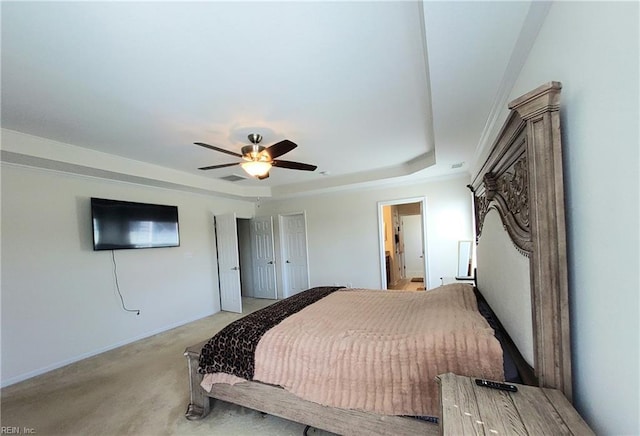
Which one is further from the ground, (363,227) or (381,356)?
(363,227)

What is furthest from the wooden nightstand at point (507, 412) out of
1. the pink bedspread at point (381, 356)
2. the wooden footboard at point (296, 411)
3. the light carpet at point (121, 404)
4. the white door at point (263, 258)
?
the white door at point (263, 258)

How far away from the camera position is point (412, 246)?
8094mm

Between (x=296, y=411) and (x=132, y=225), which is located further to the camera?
(x=132, y=225)

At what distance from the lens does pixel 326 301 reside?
2.83m

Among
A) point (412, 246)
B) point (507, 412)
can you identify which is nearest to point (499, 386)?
point (507, 412)

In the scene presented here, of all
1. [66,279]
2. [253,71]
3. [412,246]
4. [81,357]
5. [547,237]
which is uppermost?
[253,71]

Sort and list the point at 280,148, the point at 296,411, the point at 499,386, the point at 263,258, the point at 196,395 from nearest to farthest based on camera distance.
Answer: the point at 499,386 → the point at 296,411 → the point at 196,395 → the point at 280,148 → the point at 263,258

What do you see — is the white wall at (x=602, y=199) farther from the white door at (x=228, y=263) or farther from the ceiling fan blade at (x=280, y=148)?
the white door at (x=228, y=263)

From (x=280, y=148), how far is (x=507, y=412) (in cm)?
235

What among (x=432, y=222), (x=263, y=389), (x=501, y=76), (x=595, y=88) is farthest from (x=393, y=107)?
(x=432, y=222)

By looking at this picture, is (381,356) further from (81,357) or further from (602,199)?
(81,357)

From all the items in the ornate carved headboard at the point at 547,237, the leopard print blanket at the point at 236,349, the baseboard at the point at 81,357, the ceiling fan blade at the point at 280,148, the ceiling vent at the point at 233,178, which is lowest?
the baseboard at the point at 81,357

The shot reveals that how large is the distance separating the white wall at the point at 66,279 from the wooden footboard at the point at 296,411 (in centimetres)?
221

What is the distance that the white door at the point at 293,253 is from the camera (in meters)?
5.86
